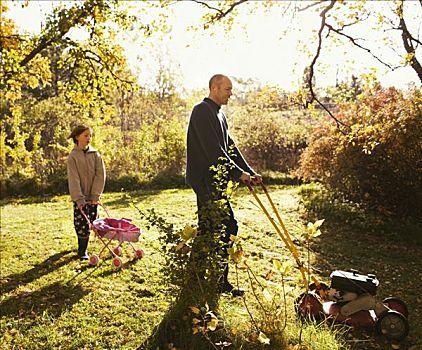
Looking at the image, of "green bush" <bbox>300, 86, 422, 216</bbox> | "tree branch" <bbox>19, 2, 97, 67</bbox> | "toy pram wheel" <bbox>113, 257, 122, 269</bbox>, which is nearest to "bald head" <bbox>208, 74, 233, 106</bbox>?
"toy pram wheel" <bbox>113, 257, 122, 269</bbox>

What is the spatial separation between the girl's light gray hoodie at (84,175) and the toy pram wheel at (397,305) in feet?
11.3

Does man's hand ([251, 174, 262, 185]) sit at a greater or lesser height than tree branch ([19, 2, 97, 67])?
lesser

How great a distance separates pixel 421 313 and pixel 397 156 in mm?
3392

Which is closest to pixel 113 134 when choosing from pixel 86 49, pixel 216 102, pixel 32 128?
pixel 32 128

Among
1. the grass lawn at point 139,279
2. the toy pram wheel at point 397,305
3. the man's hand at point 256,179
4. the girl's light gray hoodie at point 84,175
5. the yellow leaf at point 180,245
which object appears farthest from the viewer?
the girl's light gray hoodie at point 84,175

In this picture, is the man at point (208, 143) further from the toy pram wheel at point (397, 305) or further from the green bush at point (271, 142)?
the green bush at point (271, 142)

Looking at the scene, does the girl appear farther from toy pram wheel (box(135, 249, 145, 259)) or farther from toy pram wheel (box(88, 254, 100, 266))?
toy pram wheel (box(135, 249, 145, 259))

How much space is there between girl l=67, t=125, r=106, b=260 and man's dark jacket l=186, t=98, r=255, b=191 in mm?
1828

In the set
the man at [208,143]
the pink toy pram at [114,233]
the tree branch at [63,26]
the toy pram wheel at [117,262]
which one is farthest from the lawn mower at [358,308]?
the tree branch at [63,26]

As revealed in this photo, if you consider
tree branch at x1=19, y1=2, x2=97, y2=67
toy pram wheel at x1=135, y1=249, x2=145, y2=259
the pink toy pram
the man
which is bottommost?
toy pram wheel at x1=135, y1=249, x2=145, y2=259

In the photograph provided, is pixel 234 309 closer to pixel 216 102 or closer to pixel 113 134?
pixel 216 102

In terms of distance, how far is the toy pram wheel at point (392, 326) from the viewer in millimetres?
3438

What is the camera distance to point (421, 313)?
13.8 feet

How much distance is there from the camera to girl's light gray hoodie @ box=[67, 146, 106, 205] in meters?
5.11
